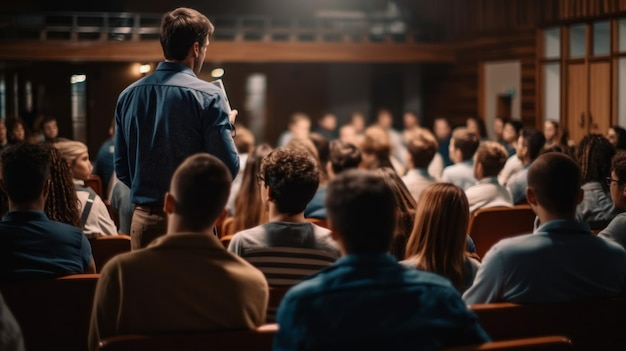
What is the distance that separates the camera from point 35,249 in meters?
2.88

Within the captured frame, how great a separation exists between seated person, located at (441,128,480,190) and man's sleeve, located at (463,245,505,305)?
13.9ft

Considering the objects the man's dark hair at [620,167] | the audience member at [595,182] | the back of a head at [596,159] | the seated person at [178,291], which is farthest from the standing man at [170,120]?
the back of a head at [596,159]

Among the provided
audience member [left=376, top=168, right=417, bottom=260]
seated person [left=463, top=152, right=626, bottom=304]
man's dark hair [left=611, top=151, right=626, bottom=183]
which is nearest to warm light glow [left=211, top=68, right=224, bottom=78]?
audience member [left=376, top=168, right=417, bottom=260]

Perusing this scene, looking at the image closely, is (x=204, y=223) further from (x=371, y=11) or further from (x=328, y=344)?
(x=371, y=11)

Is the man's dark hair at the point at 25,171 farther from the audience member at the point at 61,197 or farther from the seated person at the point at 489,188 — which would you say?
the seated person at the point at 489,188

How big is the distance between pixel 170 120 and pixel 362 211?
1491 mm

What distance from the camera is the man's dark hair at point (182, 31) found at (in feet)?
10.5

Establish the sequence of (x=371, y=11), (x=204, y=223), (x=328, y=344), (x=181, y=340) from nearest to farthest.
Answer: (x=328, y=344), (x=181, y=340), (x=204, y=223), (x=371, y=11)

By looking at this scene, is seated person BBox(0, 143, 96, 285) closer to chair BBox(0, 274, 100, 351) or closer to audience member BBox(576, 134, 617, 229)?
chair BBox(0, 274, 100, 351)

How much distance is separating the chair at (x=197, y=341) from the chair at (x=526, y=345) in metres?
0.47

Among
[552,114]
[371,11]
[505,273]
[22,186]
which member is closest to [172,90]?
[22,186]

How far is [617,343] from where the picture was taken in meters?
2.53

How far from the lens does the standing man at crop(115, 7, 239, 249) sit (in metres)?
3.20

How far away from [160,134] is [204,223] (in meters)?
1.01
